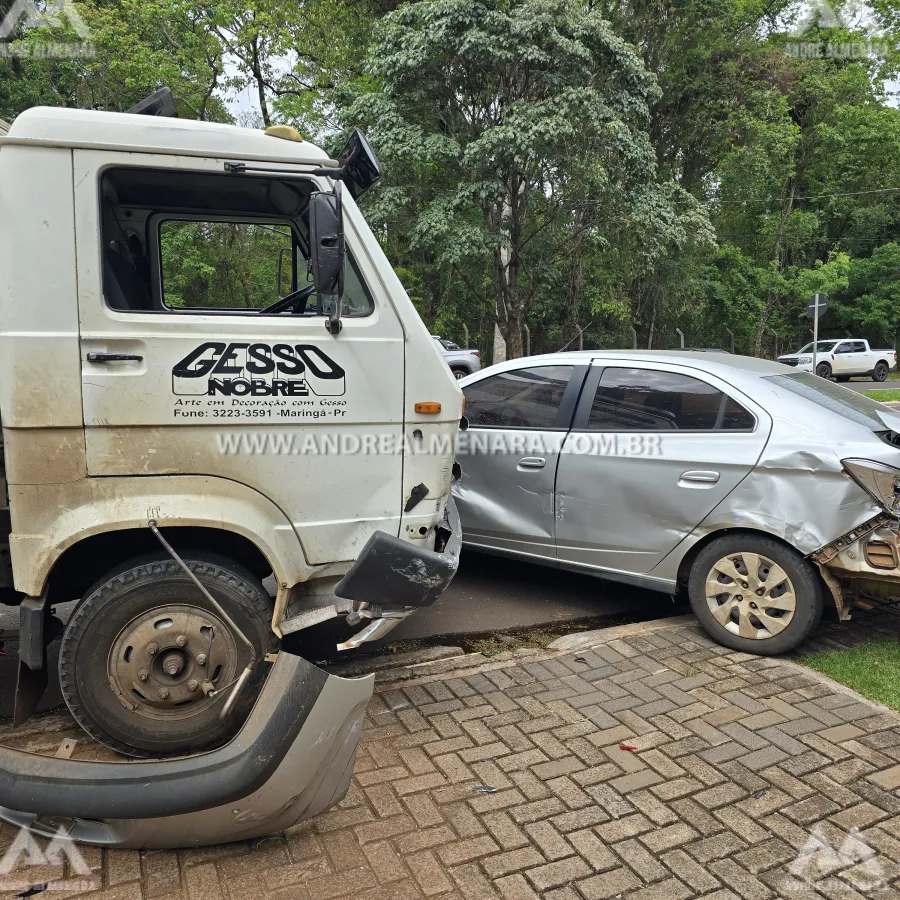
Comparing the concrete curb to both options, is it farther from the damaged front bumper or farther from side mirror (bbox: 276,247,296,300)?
side mirror (bbox: 276,247,296,300)

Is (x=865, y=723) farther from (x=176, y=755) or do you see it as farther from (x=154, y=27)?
(x=154, y=27)

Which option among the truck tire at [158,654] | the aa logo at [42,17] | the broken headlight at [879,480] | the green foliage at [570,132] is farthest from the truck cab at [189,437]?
the aa logo at [42,17]

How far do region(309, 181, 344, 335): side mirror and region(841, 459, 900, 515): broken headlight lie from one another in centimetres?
282

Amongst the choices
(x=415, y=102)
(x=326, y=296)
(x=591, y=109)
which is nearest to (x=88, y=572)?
(x=326, y=296)

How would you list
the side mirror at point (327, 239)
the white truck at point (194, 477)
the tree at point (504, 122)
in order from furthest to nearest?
the tree at point (504, 122) → the side mirror at point (327, 239) → the white truck at point (194, 477)

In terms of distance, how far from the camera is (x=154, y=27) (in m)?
16.0

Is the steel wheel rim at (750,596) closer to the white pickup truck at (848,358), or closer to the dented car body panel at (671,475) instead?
the dented car body panel at (671,475)

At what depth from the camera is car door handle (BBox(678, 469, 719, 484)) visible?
424 cm

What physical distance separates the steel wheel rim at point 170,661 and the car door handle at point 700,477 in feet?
8.83

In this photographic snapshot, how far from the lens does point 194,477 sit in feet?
10.1

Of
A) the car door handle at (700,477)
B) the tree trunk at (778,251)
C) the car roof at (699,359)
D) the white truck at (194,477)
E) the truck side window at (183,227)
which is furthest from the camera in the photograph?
the tree trunk at (778,251)

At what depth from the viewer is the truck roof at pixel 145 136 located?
2.88 m

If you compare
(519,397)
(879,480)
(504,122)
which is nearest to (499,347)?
(504,122)


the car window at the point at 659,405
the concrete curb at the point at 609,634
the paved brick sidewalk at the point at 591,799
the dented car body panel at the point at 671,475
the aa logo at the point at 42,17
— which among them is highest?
the aa logo at the point at 42,17
